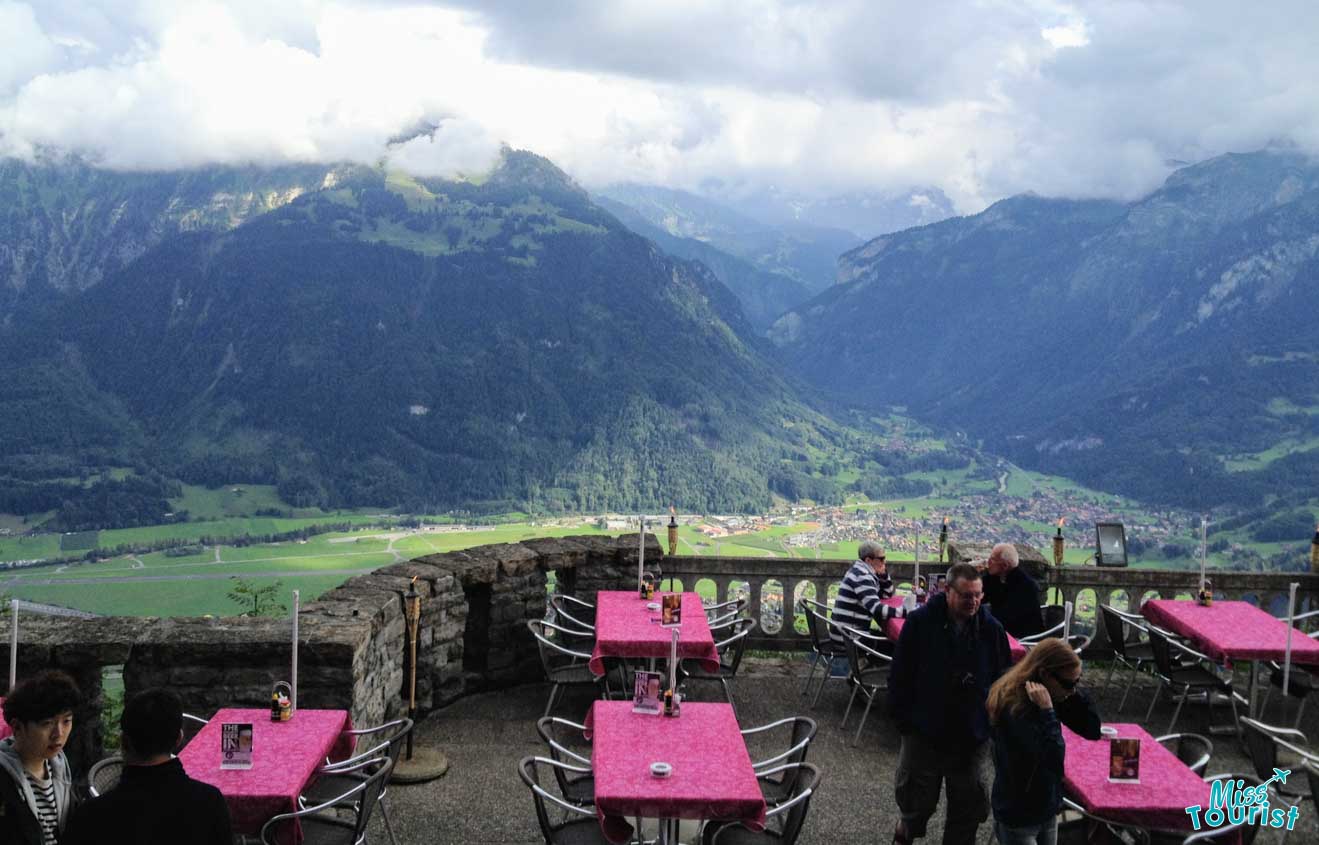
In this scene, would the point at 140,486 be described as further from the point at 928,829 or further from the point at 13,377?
the point at 928,829

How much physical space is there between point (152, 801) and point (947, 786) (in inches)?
156

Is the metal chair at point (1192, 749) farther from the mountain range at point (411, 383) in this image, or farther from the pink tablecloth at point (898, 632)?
the mountain range at point (411, 383)

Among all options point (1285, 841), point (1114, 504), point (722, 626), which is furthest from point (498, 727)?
point (1114, 504)

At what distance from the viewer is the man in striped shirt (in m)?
9.03

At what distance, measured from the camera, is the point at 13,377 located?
167 m

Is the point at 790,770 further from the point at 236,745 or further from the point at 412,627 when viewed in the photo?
the point at 412,627

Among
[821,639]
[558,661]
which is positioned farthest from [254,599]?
[821,639]

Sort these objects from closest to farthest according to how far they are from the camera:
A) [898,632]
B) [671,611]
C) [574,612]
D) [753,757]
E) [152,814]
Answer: [152,814]
[753,757]
[671,611]
[898,632]
[574,612]

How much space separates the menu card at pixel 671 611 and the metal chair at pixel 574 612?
38.8 inches

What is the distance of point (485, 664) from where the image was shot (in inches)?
388

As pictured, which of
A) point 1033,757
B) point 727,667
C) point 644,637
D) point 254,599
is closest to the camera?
point 1033,757

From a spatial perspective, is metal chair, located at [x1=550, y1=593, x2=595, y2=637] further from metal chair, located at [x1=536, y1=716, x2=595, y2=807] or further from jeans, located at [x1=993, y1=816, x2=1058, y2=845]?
jeans, located at [x1=993, y1=816, x2=1058, y2=845]

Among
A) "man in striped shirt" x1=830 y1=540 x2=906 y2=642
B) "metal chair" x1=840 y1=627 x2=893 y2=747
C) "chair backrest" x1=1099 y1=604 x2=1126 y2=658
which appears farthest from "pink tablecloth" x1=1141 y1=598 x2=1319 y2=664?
"metal chair" x1=840 y1=627 x2=893 y2=747

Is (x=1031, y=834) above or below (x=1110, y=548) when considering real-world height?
below
